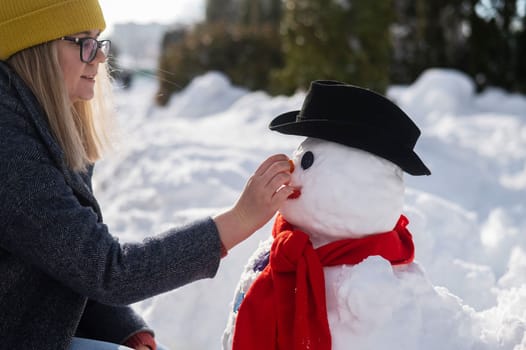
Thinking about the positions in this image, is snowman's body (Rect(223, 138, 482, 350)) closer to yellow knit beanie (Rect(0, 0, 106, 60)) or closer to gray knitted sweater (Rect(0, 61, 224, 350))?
gray knitted sweater (Rect(0, 61, 224, 350))

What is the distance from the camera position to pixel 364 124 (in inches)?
72.1

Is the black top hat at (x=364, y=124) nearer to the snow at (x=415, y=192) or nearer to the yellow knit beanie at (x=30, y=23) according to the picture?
the snow at (x=415, y=192)

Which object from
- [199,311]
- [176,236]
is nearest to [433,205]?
[199,311]

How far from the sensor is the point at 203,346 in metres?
2.95

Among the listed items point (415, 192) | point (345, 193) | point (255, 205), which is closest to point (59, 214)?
point (255, 205)

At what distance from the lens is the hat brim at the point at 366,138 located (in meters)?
1.82

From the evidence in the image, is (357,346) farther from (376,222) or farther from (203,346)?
(203,346)

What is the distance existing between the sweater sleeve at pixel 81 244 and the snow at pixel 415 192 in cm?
48

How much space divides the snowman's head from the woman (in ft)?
0.29

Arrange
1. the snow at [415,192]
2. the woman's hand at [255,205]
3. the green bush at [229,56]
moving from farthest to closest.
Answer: the green bush at [229,56] → the snow at [415,192] → the woman's hand at [255,205]

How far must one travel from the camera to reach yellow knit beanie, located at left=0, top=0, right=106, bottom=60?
1.82 m

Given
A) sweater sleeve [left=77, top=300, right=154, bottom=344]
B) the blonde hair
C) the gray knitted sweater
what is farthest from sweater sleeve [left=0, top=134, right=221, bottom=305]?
sweater sleeve [left=77, top=300, right=154, bottom=344]

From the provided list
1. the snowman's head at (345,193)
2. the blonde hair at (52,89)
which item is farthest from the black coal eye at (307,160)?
the blonde hair at (52,89)

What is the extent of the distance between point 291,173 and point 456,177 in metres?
4.06
